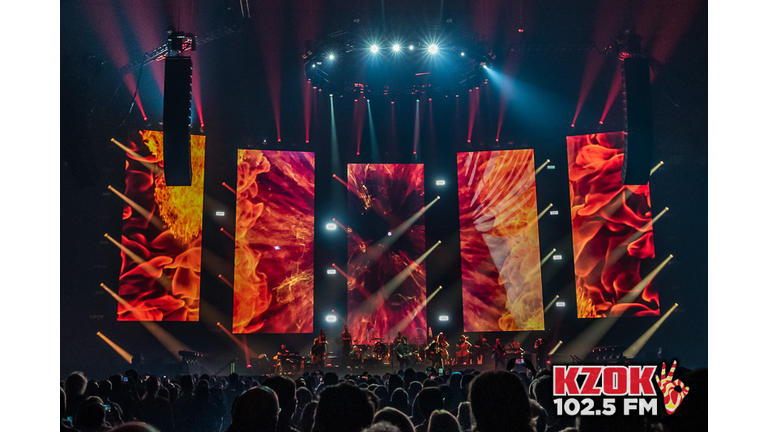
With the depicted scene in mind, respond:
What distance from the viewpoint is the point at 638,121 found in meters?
8.55

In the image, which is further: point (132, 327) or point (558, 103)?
point (558, 103)

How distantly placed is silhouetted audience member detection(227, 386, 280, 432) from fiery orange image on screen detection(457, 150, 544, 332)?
12.2m

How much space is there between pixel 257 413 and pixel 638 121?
7.80 m

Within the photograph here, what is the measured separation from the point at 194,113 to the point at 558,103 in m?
9.14

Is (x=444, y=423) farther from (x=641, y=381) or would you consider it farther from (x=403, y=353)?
(x=403, y=353)

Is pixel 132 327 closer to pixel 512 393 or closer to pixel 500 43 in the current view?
pixel 500 43

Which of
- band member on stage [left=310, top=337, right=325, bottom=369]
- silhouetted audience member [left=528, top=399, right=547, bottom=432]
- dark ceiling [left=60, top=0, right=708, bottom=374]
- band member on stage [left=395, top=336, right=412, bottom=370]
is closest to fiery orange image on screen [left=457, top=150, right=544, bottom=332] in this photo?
dark ceiling [left=60, top=0, right=708, bottom=374]

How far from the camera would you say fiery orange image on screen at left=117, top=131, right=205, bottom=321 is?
13.4 meters

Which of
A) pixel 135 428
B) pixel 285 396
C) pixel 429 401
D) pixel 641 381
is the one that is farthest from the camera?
pixel 429 401

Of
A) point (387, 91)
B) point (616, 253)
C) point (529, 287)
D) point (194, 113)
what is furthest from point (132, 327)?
point (616, 253)

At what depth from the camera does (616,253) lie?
14.0m

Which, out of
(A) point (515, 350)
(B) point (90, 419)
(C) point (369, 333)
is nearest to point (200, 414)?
(B) point (90, 419)

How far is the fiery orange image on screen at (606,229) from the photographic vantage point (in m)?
13.8

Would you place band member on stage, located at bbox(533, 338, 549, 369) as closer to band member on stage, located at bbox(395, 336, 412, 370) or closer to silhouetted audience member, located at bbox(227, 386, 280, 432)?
band member on stage, located at bbox(395, 336, 412, 370)
